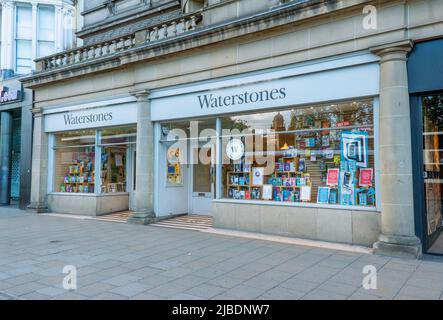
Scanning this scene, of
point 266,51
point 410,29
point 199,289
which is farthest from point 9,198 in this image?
point 410,29

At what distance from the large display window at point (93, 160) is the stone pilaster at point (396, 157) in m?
7.65

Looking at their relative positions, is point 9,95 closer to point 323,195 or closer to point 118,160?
point 118,160

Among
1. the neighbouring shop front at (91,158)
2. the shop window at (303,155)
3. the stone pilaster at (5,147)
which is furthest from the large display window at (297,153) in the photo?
the stone pilaster at (5,147)

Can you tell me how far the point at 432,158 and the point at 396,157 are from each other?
0.90 meters

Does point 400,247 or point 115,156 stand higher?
point 115,156

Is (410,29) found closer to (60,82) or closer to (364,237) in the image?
(364,237)

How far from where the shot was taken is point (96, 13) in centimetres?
1524

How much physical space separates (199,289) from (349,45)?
18.2ft

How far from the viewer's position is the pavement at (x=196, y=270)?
4750mm

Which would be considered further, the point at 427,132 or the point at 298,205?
the point at 298,205

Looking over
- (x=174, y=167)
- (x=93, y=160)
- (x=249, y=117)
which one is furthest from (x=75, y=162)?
(x=249, y=117)

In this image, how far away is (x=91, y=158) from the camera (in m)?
13.0

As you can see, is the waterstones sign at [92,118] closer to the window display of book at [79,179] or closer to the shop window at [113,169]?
the shop window at [113,169]

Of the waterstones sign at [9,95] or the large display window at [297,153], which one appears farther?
the waterstones sign at [9,95]
